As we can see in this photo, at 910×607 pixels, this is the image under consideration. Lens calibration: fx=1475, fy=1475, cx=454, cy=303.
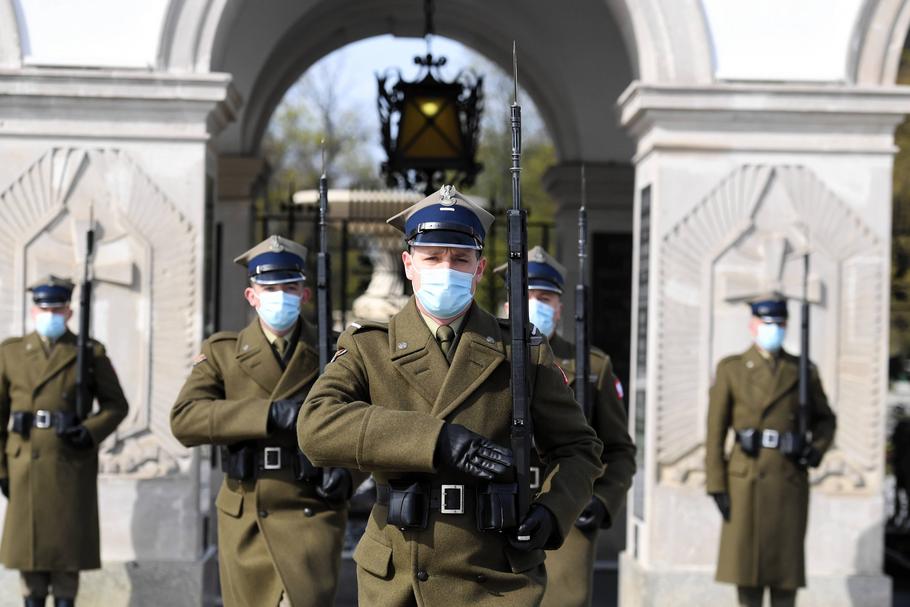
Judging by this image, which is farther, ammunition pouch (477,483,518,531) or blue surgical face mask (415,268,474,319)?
blue surgical face mask (415,268,474,319)

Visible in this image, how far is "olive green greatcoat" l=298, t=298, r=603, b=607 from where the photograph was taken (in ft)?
12.4

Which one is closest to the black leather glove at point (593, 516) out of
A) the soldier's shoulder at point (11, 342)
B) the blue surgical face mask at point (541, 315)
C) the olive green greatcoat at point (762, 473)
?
the blue surgical face mask at point (541, 315)

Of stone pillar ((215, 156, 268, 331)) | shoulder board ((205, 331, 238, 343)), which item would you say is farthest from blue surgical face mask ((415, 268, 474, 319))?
stone pillar ((215, 156, 268, 331))

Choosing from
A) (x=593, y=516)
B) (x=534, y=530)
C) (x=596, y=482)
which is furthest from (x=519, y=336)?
(x=596, y=482)

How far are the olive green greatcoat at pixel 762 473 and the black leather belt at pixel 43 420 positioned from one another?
327 cm

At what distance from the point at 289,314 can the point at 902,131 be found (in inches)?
446

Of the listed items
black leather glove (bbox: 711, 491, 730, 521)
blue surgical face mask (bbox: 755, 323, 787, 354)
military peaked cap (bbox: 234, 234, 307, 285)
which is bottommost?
black leather glove (bbox: 711, 491, 730, 521)

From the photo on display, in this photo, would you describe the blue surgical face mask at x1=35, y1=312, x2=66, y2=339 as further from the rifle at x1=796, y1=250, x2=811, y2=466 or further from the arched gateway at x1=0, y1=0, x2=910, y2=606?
the rifle at x1=796, y1=250, x2=811, y2=466

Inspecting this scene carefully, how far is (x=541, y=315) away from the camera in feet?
19.8

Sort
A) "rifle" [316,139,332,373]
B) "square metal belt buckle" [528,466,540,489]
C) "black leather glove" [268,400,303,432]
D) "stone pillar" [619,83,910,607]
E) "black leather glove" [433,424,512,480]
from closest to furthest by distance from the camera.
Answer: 1. "black leather glove" [433,424,512,480]
2. "square metal belt buckle" [528,466,540,489]
3. "black leather glove" [268,400,303,432]
4. "rifle" [316,139,332,373]
5. "stone pillar" [619,83,910,607]

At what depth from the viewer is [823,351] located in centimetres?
822

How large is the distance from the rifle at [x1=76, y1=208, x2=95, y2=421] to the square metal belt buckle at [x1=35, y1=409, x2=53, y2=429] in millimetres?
145

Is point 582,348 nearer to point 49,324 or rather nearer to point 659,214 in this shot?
point 659,214

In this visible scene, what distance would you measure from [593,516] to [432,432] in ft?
7.01
